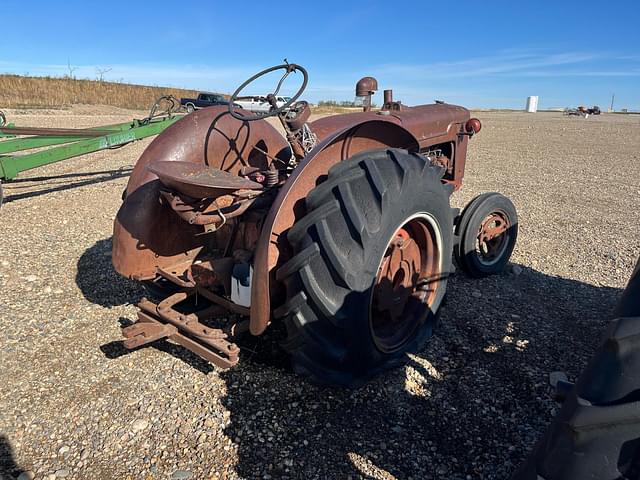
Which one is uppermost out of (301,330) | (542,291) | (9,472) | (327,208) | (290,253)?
(327,208)

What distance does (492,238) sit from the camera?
157 inches

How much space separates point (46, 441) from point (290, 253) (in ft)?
4.84

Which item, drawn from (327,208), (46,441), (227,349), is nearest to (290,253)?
(327,208)

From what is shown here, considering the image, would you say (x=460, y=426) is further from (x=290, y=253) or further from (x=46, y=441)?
(x=46, y=441)

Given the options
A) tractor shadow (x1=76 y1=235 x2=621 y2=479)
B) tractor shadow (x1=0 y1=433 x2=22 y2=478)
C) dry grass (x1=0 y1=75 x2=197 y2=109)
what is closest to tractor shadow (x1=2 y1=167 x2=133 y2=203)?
tractor shadow (x1=76 y1=235 x2=621 y2=479)

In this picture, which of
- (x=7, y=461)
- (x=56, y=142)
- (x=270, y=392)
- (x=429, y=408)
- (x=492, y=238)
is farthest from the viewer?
(x=56, y=142)

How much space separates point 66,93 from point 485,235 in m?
32.4

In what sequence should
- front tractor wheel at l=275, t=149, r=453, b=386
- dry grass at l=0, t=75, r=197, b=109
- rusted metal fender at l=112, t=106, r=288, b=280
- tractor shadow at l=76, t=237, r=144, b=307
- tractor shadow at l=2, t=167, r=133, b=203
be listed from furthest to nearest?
dry grass at l=0, t=75, r=197, b=109, tractor shadow at l=2, t=167, r=133, b=203, tractor shadow at l=76, t=237, r=144, b=307, rusted metal fender at l=112, t=106, r=288, b=280, front tractor wheel at l=275, t=149, r=453, b=386

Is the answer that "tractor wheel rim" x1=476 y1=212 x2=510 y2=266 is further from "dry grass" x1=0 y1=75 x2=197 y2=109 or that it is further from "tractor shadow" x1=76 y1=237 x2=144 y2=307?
"dry grass" x1=0 y1=75 x2=197 y2=109

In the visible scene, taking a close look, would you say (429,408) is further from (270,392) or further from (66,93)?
(66,93)

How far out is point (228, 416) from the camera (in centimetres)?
233

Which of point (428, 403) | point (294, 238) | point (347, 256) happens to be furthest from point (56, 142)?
point (428, 403)

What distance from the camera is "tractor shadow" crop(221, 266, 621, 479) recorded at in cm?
205

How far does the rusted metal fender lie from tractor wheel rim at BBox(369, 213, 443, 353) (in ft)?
3.84
